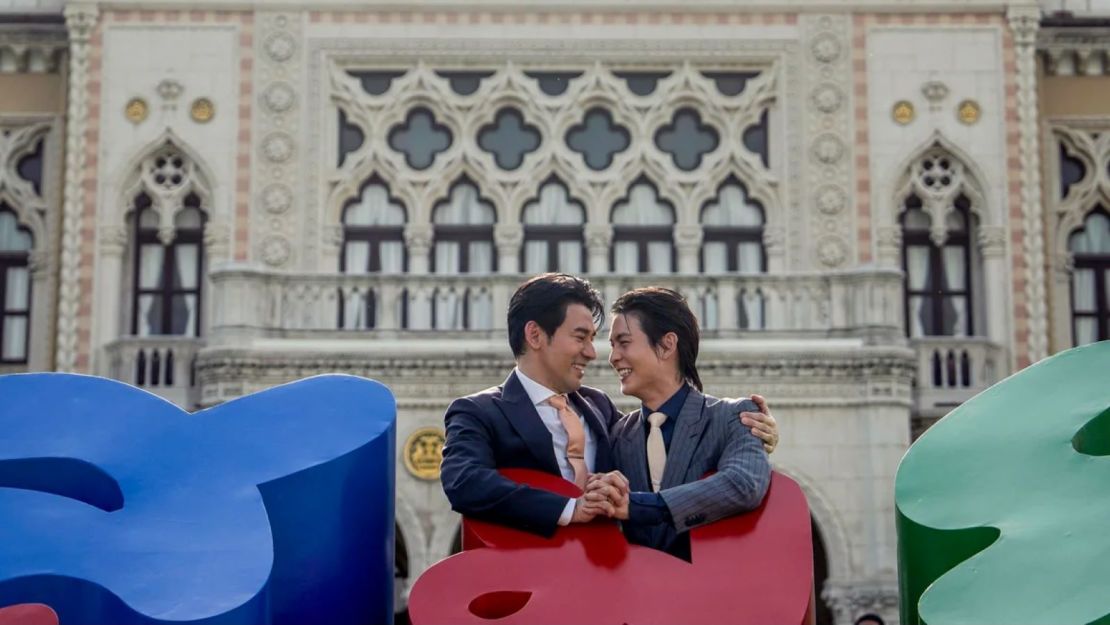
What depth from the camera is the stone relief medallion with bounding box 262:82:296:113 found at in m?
21.8

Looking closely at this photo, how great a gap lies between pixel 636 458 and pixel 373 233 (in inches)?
580

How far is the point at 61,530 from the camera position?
736 centimetres

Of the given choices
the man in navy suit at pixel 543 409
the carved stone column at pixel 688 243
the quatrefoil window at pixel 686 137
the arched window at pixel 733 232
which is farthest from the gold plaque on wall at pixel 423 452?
the man in navy suit at pixel 543 409

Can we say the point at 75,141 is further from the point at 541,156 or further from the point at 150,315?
the point at 541,156

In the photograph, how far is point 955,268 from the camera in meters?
22.4

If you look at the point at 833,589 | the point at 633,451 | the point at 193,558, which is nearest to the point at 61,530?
the point at 193,558

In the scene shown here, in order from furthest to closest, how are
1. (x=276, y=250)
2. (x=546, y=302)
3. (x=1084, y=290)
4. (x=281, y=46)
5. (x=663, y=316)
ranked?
1. (x=1084, y=290)
2. (x=281, y=46)
3. (x=276, y=250)
4. (x=546, y=302)
5. (x=663, y=316)

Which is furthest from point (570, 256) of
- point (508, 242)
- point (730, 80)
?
point (730, 80)

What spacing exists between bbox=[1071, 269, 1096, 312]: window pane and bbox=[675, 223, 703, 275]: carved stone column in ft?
15.9

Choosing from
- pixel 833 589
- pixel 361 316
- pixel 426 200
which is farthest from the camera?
pixel 426 200

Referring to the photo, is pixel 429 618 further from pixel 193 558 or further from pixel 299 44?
pixel 299 44

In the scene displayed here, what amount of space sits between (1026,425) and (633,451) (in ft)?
5.55

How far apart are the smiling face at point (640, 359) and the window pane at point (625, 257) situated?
14.4m

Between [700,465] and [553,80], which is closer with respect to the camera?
[700,465]
